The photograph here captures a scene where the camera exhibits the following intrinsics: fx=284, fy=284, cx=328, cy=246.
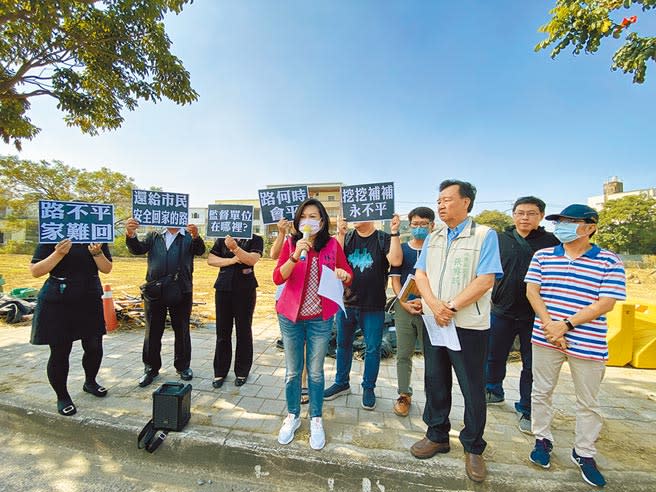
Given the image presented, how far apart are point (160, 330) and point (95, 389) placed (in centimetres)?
86

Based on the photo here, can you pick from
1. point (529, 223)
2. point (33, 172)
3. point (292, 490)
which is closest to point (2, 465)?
point (292, 490)

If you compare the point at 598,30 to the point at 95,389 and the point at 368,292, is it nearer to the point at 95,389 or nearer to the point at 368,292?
the point at 368,292

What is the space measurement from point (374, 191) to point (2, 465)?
4180 mm

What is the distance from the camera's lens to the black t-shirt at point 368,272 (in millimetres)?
3117

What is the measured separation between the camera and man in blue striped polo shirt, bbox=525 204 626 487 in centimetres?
221

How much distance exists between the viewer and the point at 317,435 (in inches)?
99.7

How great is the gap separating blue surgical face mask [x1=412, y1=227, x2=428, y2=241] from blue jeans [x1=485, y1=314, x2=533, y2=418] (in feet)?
3.86

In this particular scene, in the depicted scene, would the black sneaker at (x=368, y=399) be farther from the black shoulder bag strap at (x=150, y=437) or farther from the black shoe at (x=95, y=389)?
the black shoe at (x=95, y=389)

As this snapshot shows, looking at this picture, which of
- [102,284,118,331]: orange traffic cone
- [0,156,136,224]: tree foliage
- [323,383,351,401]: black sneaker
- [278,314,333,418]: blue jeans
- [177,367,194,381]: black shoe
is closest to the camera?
[278,314,333,418]: blue jeans

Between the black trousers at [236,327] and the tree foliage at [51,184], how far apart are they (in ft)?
83.2

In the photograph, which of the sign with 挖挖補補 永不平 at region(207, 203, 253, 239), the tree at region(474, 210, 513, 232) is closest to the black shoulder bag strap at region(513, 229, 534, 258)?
the sign with 挖挖補補 永不平 at region(207, 203, 253, 239)

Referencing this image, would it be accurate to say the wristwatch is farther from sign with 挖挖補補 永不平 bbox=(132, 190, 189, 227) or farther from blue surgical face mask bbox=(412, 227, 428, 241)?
sign with 挖挖補補 永不平 bbox=(132, 190, 189, 227)

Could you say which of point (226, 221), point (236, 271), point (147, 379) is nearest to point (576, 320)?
point (236, 271)

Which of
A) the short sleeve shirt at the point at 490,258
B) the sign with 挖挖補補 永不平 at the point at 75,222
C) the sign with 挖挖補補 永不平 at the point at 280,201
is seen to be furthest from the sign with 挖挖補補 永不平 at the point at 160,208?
the short sleeve shirt at the point at 490,258
